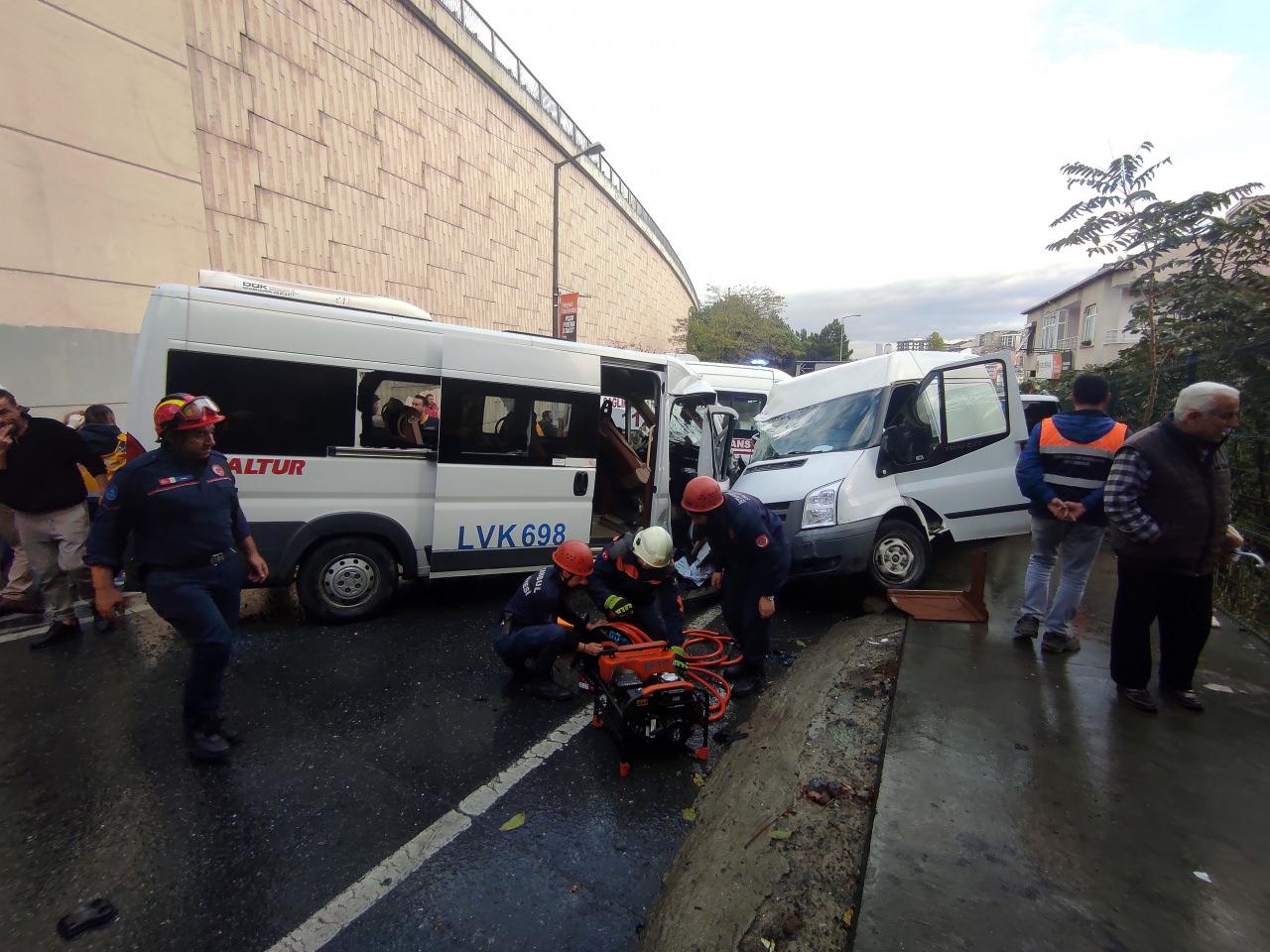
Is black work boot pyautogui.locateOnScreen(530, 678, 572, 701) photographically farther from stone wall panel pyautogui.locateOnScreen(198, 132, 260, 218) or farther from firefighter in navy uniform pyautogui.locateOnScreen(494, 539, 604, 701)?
stone wall panel pyautogui.locateOnScreen(198, 132, 260, 218)

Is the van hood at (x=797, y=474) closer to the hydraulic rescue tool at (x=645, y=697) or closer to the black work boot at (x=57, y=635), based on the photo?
the hydraulic rescue tool at (x=645, y=697)

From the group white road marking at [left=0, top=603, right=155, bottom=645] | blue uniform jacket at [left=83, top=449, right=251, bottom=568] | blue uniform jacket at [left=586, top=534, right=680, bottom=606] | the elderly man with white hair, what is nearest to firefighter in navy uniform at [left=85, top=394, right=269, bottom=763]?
blue uniform jacket at [left=83, top=449, right=251, bottom=568]

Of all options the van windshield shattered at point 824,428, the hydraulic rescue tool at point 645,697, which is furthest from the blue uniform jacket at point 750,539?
the van windshield shattered at point 824,428

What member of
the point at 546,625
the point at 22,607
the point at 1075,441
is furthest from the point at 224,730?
the point at 1075,441

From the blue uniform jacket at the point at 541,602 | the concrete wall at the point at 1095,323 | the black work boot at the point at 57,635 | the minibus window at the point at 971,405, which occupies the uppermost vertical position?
the concrete wall at the point at 1095,323

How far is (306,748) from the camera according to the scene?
333 centimetres

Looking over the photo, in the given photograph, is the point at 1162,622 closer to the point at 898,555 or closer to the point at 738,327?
the point at 898,555

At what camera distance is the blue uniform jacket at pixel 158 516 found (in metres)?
3.01

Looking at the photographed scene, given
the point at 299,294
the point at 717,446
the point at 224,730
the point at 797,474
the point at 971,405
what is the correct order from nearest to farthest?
the point at 224,730 → the point at 299,294 → the point at 797,474 → the point at 971,405 → the point at 717,446

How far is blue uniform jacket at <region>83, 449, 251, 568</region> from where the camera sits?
301 centimetres

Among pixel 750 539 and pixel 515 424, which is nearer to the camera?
pixel 750 539

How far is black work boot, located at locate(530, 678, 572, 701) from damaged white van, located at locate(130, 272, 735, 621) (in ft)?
5.17

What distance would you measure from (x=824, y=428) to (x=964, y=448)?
1.37 m

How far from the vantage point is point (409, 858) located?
8.40 ft
